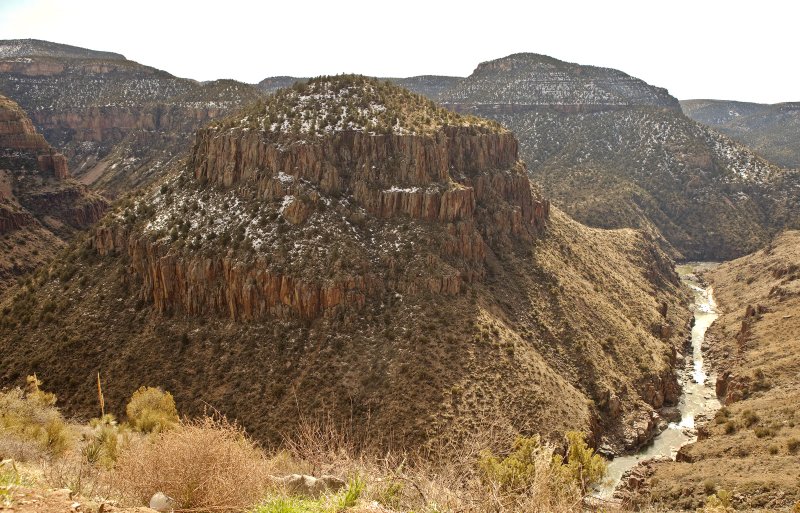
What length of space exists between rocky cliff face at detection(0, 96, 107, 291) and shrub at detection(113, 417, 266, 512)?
77.0 m

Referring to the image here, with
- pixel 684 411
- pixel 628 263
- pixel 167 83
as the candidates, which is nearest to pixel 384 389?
pixel 684 411

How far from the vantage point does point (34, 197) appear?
98.8m

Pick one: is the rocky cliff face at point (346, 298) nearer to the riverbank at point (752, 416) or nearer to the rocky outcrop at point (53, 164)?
the riverbank at point (752, 416)

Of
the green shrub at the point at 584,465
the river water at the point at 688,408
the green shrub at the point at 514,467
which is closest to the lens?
the green shrub at the point at 514,467

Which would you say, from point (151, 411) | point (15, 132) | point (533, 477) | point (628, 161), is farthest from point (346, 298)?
point (628, 161)

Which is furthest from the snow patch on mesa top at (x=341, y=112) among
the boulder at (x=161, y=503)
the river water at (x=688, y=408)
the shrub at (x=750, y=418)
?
the boulder at (x=161, y=503)

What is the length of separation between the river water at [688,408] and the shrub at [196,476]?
1150 inches

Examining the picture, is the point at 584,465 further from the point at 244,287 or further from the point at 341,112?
the point at 341,112

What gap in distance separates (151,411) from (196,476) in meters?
22.3

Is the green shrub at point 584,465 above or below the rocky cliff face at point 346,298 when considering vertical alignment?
below

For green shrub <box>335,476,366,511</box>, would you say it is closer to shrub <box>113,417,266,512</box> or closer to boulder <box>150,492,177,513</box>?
shrub <box>113,417,266,512</box>

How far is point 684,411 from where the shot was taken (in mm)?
54375

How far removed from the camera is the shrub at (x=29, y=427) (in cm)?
2505

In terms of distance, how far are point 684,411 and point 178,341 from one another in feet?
163
